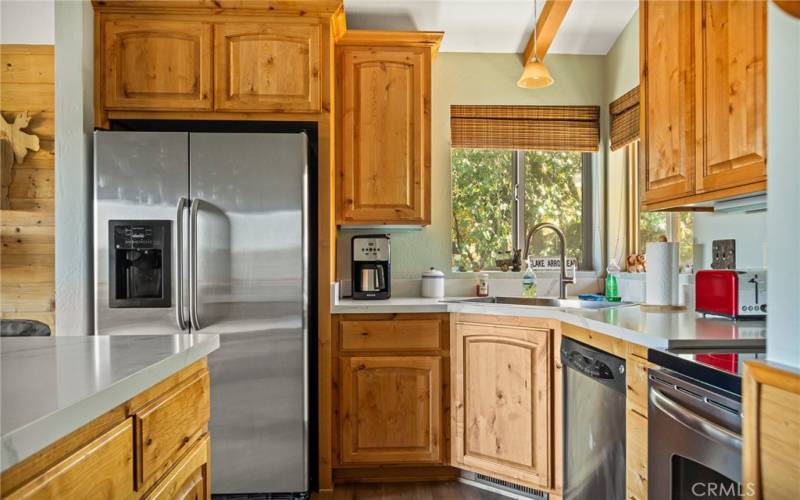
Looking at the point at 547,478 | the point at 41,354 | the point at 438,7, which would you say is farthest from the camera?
A: the point at 438,7

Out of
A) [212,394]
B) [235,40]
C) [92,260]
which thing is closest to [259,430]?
[212,394]

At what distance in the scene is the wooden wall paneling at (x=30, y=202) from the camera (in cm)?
296

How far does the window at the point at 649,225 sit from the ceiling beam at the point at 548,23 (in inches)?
31.5

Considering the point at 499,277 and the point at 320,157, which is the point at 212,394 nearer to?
the point at 320,157

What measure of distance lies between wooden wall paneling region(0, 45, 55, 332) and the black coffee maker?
5.95ft

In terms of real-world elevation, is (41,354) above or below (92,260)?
below

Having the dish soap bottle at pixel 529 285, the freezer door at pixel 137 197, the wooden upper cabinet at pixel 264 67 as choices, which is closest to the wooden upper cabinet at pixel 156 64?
the wooden upper cabinet at pixel 264 67

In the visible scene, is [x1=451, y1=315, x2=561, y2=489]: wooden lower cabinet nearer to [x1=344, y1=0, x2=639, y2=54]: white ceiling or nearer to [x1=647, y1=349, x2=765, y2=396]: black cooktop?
[x1=647, y1=349, x2=765, y2=396]: black cooktop

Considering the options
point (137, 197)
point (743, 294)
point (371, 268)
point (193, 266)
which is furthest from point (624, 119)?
point (137, 197)

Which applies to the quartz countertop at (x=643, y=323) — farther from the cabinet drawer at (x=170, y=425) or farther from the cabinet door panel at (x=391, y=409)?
the cabinet drawer at (x=170, y=425)

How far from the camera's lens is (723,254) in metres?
2.12

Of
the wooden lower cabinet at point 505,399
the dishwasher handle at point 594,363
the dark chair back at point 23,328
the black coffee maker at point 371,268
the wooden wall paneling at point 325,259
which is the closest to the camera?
the dark chair back at point 23,328

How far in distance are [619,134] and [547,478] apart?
2.03 metres

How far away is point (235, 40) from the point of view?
8.11ft
